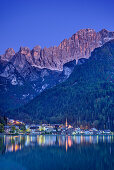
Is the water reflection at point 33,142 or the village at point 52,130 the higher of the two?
the water reflection at point 33,142

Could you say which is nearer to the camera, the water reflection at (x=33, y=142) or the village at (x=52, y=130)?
the water reflection at (x=33, y=142)

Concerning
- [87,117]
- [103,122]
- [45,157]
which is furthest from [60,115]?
[45,157]

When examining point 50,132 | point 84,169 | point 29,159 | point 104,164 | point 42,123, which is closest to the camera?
point 84,169

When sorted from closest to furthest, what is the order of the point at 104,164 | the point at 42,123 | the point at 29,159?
1. the point at 104,164
2. the point at 29,159
3. the point at 42,123

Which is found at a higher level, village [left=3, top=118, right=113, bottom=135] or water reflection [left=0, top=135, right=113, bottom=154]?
water reflection [left=0, top=135, right=113, bottom=154]

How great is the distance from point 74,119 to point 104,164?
487 ft

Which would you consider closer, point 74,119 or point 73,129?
point 73,129

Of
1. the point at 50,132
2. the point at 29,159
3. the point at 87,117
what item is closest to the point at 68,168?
the point at 29,159

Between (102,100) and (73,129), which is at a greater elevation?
(102,100)

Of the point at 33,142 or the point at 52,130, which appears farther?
the point at 52,130

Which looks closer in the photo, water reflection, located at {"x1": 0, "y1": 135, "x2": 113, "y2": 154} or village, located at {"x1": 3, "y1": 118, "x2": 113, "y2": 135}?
water reflection, located at {"x1": 0, "y1": 135, "x2": 113, "y2": 154}

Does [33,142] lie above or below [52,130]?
above

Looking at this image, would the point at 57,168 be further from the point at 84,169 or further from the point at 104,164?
the point at 104,164

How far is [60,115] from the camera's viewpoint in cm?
19912
